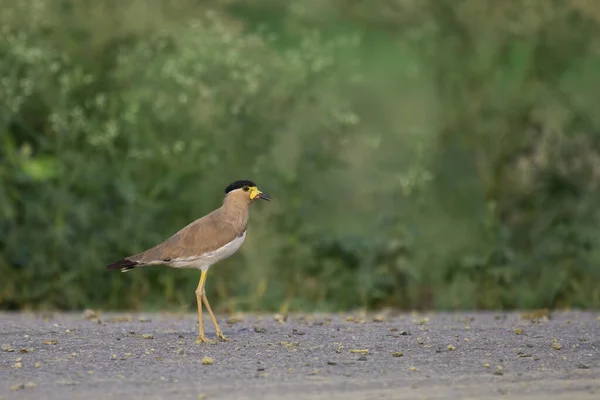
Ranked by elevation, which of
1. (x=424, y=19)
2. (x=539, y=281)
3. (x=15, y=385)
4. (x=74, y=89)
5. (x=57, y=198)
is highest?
(x=424, y=19)

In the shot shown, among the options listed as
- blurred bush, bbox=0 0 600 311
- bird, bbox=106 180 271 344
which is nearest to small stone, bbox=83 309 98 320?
blurred bush, bbox=0 0 600 311

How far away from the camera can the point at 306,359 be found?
354 inches

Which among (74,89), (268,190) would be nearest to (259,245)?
(268,190)

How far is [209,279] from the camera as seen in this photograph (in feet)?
45.9

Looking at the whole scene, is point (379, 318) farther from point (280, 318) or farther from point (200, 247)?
point (200, 247)

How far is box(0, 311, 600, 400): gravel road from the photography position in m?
7.80

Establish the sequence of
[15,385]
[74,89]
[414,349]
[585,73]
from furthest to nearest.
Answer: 1. [585,73]
2. [74,89]
3. [414,349]
4. [15,385]

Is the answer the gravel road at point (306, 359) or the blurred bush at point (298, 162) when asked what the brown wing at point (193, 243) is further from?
the blurred bush at point (298, 162)

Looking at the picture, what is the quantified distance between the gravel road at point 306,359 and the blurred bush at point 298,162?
5.74ft

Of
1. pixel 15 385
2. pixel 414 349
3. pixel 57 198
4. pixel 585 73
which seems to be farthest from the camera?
pixel 585 73

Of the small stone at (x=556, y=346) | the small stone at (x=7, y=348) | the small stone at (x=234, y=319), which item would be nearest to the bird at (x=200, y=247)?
the small stone at (x=7, y=348)

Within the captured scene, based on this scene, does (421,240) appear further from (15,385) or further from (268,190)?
(15,385)

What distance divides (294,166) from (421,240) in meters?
1.63

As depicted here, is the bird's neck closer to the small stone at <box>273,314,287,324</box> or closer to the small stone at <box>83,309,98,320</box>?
the small stone at <box>273,314,287,324</box>
